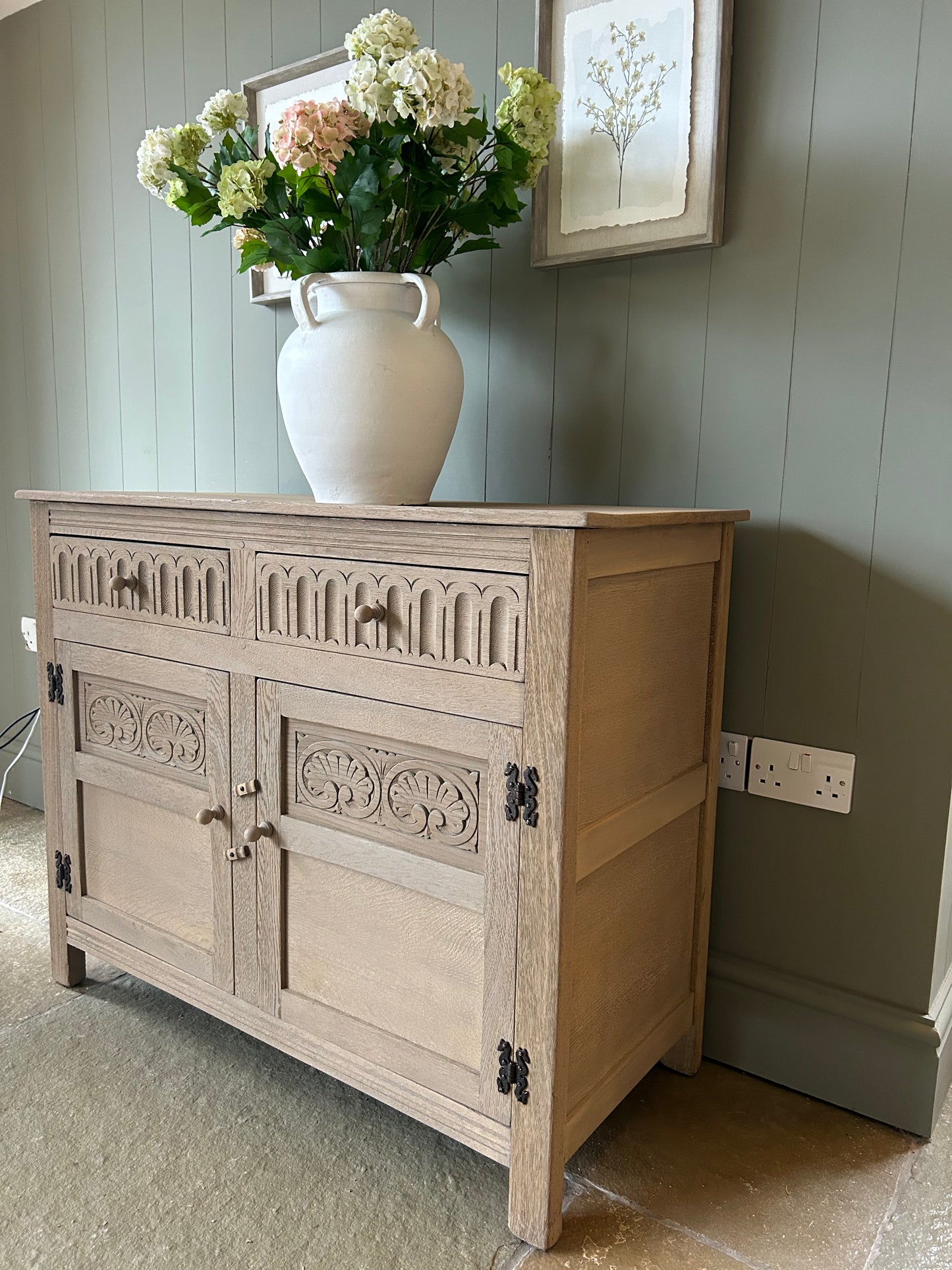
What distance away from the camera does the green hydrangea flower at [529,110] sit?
1.35 meters

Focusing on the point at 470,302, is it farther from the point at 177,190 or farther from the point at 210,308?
the point at 210,308

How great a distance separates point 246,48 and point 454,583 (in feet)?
4.97

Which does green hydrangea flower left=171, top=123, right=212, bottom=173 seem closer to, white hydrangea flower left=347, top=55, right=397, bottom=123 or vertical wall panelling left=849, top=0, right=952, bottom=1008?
white hydrangea flower left=347, top=55, right=397, bottom=123

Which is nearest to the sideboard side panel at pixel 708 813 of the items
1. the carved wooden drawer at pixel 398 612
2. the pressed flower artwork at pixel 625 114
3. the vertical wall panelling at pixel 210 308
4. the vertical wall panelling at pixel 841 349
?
the vertical wall panelling at pixel 841 349

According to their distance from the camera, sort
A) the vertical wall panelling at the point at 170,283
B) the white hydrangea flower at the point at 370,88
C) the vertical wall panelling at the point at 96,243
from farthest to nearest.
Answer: the vertical wall panelling at the point at 96,243 < the vertical wall panelling at the point at 170,283 < the white hydrangea flower at the point at 370,88

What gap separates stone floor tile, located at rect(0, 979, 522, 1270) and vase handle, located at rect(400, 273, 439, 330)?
1.19 metres

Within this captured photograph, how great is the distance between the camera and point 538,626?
1077 millimetres

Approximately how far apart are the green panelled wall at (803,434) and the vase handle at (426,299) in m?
0.34

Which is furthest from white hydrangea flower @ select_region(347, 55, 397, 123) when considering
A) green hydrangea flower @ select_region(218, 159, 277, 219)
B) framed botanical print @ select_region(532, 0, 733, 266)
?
framed botanical print @ select_region(532, 0, 733, 266)

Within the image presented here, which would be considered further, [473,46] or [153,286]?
[153,286]

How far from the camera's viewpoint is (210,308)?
2.14 metres

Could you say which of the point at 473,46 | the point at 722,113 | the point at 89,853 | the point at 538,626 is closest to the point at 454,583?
the point at 538,626

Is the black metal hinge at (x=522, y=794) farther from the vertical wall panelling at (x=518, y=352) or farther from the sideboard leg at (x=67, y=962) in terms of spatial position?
the sideboard leg at (x=67, y=962)

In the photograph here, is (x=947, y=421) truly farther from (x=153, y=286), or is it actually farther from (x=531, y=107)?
(x=153, y=286)
